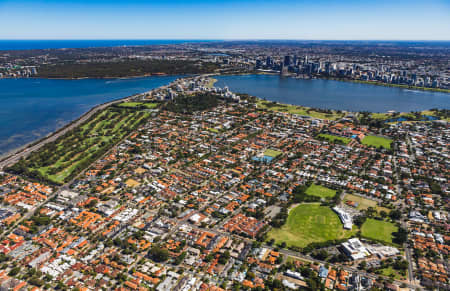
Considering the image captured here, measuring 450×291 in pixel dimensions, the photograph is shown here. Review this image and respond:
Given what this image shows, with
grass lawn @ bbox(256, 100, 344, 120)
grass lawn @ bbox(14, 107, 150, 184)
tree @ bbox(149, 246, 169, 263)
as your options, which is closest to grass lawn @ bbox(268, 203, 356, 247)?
tree @ bbox(149, 246, 169, 263)

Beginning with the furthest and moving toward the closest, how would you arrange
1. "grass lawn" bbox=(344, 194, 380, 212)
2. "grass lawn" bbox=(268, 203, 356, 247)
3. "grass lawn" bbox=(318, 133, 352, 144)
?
1. "grass lawn" bbox=(318, 133, 352, 144)
2. "grass lawn" bbox=(344, 194, 380, 212)
3. "grass lawn" bbox=(268, 203, 356, 247)

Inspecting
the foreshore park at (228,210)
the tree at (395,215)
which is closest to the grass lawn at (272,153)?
the foreshore park at (228,210)

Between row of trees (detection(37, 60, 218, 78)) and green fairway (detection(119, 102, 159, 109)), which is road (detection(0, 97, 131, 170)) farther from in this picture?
row of trees (detection(37, 60, 218, 78))

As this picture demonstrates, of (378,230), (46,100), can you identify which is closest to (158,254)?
(378,230)

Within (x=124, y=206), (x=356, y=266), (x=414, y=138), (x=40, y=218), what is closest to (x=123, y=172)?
(x=124, y=206)

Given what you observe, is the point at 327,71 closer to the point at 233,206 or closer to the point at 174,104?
the point at 174,104

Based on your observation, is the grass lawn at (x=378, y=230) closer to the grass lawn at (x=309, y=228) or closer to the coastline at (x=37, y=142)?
the grass lawn at (x=309, y=228)

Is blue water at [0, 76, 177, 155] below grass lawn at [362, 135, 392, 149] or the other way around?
the other way around

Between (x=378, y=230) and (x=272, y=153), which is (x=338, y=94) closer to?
(x=272, y=153)
